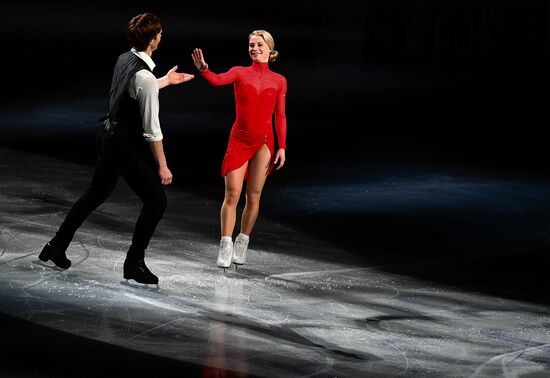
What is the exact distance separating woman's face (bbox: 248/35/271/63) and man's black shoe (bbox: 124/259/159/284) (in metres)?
1.56

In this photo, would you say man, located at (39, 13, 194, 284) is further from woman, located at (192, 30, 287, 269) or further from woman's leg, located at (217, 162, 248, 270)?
woman's leg, located at (217, 162, 248, 270)

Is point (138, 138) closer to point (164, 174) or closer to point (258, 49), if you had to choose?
point (164, 174)

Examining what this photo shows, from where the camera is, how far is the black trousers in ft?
25.5

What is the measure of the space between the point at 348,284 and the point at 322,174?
4704mm

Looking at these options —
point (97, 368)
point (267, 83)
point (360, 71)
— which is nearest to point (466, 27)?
point (360, 71)

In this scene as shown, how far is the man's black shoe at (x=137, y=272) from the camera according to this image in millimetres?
7938

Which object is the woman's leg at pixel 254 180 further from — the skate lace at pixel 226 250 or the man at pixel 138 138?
the man at pixel 138 138

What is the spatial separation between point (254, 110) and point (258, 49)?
1.32ft

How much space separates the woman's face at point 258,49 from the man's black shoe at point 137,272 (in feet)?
5.13

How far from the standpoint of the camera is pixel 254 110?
853 cm

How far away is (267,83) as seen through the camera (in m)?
8.50

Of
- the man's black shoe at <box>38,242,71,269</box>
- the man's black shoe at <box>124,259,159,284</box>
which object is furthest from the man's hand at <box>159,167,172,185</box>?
the man's black shoe at <box>38,242,71,269</box>

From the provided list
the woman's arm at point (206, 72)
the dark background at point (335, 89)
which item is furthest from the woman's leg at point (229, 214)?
the dark background at point (335, 89)

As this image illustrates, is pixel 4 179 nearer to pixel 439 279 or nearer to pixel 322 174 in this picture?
pixel 322 174
